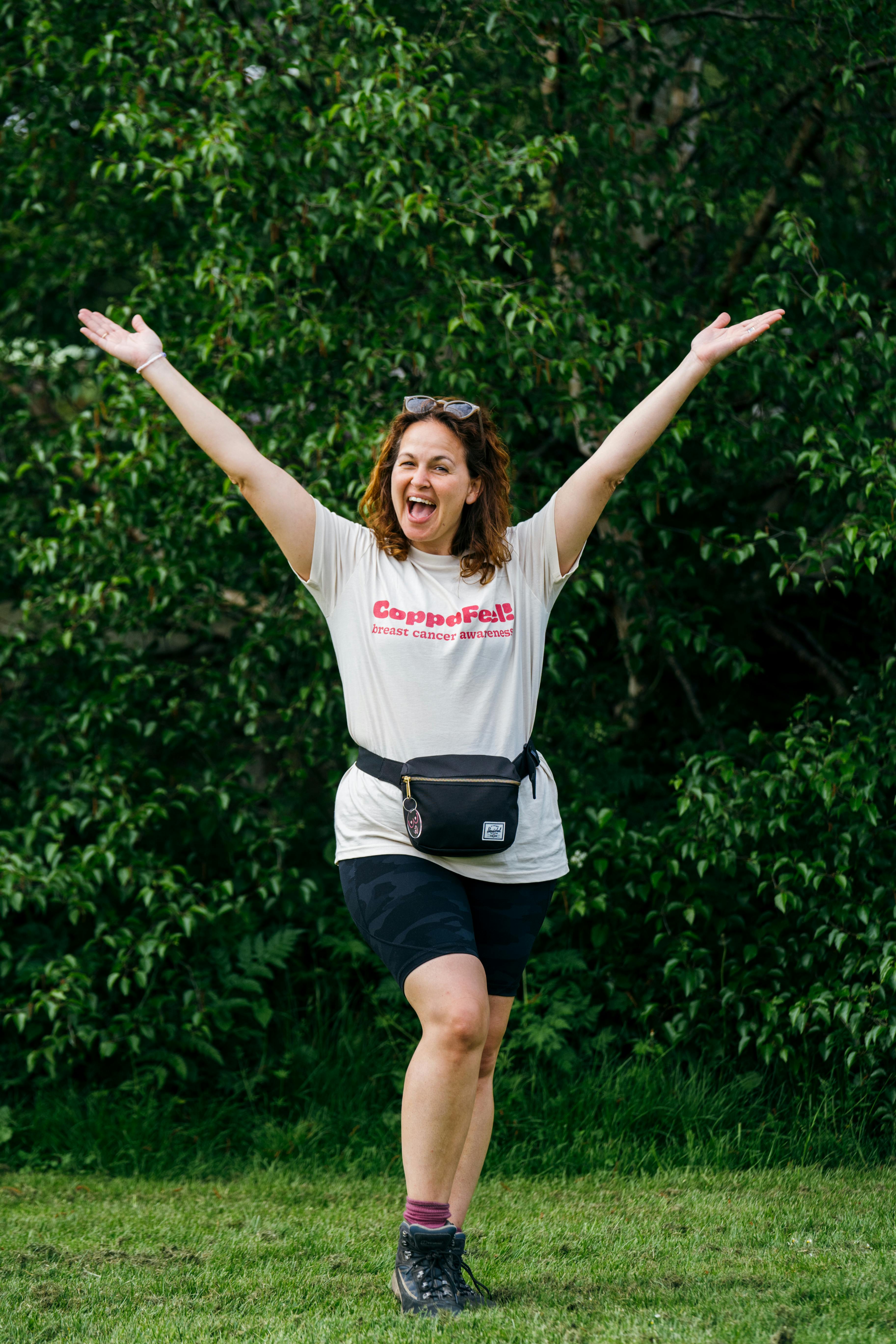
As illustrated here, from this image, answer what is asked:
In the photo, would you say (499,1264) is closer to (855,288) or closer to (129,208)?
(855,288)

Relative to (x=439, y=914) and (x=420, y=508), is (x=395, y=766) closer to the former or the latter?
(x=439, y=914)

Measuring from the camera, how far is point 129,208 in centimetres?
574

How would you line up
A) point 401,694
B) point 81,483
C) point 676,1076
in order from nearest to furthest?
point 401,694, point 676,1076, point 81,483

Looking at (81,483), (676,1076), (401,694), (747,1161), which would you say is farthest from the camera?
(81,483)

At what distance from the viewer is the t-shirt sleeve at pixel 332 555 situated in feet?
10.1

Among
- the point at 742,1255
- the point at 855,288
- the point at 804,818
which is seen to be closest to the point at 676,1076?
the point at 804,818

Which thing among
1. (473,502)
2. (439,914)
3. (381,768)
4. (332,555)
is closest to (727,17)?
(473,502)

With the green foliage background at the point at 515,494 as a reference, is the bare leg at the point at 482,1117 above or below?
below

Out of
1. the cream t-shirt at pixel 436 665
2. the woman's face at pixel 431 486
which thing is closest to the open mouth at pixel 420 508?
the woman's face at pixel 431 486

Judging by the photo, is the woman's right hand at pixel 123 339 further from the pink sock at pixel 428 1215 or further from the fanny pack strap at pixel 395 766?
the pink sock at pixel 428 1215

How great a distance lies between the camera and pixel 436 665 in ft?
9.64

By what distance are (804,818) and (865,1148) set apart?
3.91 feet

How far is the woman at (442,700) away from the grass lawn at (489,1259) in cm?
33

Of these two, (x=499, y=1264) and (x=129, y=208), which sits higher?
(x=129, y=208)
